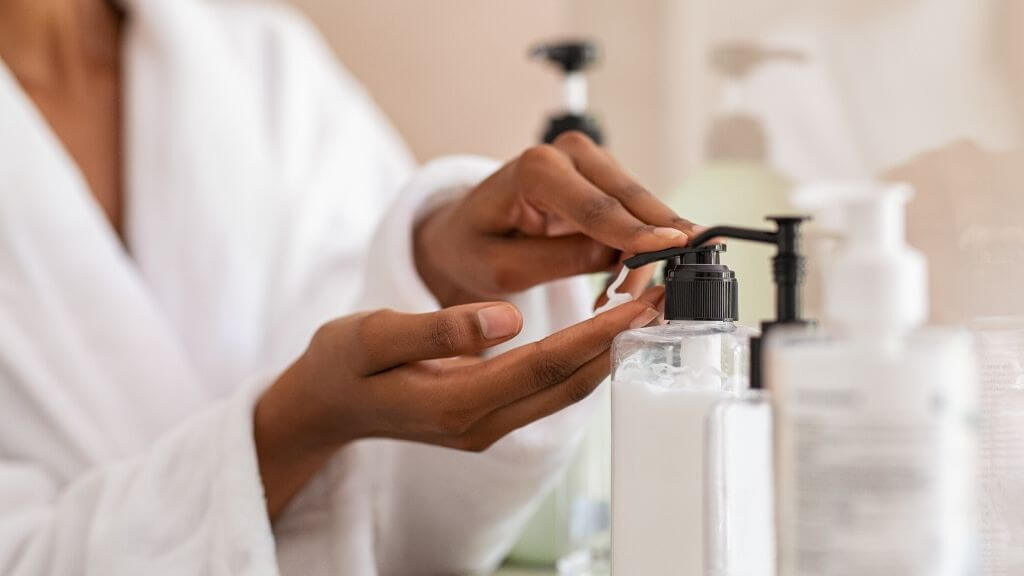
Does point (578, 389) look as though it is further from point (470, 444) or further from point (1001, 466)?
point (1001, 466)

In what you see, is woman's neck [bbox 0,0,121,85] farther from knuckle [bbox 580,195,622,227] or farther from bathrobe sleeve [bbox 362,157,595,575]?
knuckle [bbox 580,195,622,227]

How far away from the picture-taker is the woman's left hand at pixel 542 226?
1.14 ft

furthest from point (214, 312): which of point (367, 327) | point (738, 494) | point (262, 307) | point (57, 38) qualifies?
point (738, 494)

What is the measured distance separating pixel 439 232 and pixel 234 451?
14 cm

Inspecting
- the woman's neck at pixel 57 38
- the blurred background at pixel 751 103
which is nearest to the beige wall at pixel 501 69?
the blurred background at pixel 751 103

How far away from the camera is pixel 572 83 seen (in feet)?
2.14

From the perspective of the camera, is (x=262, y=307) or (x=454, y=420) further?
(x=262, y=307)

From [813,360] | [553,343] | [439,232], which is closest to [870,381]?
[813,360]

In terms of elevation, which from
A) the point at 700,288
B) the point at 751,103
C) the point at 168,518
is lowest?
the point at 168,518

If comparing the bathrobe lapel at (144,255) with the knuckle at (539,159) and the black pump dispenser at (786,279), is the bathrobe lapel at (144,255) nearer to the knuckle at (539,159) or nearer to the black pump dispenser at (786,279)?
the knuckle at (539,159)

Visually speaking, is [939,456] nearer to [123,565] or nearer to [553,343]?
[553,343]

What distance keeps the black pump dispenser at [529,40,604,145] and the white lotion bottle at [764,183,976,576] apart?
1.21ft

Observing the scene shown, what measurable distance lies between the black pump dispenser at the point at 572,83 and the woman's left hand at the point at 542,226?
0.16 m

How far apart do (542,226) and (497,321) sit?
11 cm
